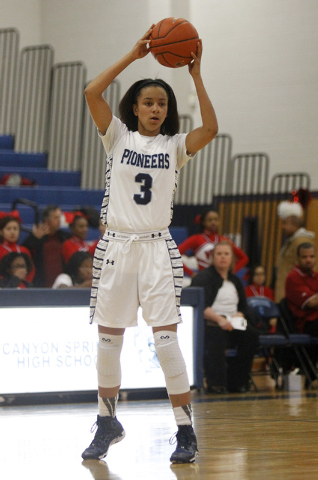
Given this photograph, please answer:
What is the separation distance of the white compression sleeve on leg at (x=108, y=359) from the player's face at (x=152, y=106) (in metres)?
1.04

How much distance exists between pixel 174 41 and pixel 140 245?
98cm

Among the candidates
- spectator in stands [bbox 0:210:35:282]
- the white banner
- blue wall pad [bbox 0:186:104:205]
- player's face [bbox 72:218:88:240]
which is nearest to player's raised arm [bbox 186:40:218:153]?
the white banner

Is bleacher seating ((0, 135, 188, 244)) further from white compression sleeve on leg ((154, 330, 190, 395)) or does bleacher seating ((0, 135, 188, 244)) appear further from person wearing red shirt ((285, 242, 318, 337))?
white compression sleeve on leg ((154, 330, 190, 395))

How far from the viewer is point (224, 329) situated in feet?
21.6

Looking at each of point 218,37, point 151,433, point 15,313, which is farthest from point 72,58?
point 151,433

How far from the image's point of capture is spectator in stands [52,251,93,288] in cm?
674

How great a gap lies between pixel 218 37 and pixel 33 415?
856cm

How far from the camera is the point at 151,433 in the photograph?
13.5 ft

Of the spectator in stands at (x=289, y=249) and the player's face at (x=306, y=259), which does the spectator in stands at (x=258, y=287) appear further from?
the player's face at (x=306, y=259)

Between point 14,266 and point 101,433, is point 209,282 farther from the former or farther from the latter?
point 101,433

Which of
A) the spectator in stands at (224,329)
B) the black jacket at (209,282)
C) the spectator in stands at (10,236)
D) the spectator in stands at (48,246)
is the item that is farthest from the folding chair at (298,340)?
the spectator in stands at (10,236)

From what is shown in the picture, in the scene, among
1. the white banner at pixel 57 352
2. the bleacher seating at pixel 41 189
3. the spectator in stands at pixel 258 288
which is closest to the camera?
the white banner at pixel 57 352

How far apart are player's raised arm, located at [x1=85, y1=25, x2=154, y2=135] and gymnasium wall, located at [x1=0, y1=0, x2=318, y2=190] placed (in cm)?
793

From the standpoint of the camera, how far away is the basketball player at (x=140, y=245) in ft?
11.1
